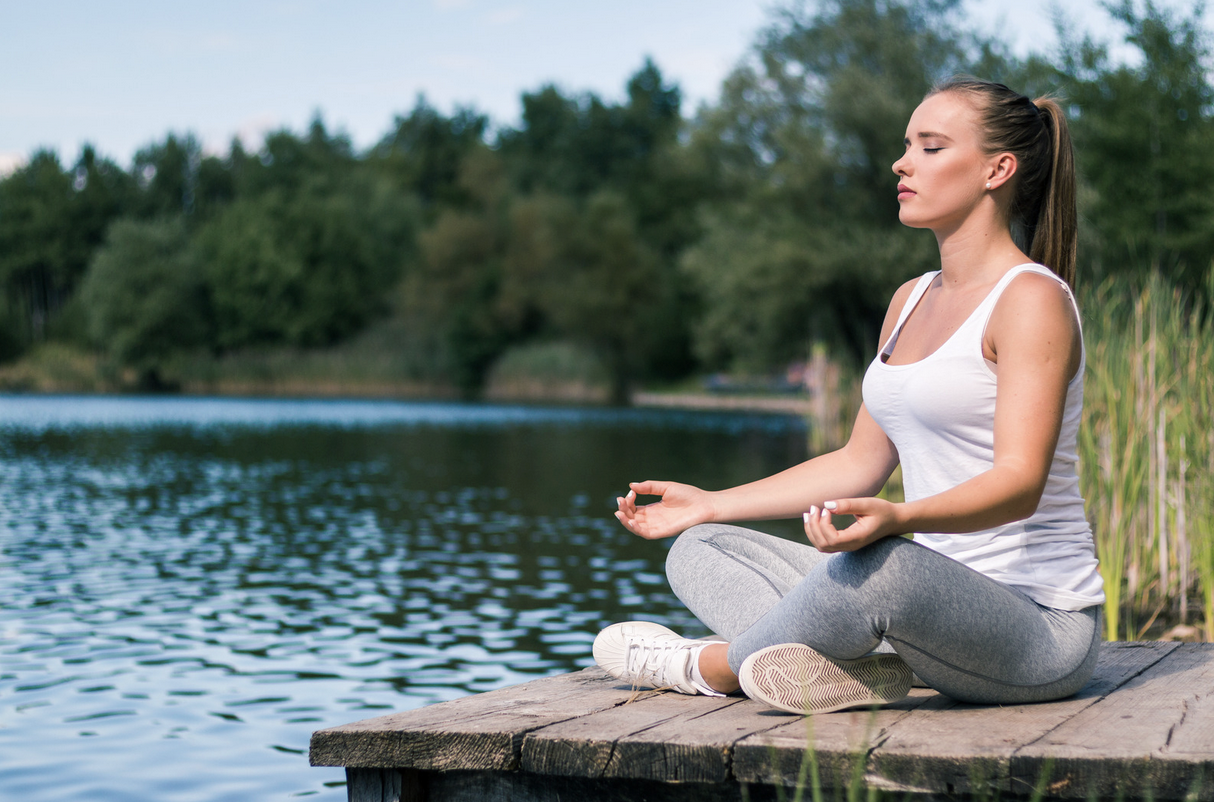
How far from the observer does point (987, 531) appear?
2.47 m

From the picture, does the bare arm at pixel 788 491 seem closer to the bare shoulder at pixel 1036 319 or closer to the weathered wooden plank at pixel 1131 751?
the bare shoulder at pixel 1036 319

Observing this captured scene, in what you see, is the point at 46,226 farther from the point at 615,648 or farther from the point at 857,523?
the point at 857,523

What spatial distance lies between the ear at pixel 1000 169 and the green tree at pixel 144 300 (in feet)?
161

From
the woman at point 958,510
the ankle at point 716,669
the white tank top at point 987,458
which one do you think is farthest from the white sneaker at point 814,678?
the white tank top at point 987,458

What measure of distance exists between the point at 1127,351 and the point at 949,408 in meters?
4.04

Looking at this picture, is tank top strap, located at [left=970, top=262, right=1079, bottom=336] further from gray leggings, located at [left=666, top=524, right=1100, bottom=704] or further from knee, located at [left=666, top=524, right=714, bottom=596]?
knee, located at [left=666, top=524, right=714, bottom=596]

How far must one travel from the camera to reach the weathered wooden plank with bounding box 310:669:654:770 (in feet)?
7.87

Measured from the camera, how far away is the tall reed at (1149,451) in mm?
5395

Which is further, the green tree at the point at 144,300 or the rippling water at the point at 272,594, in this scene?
the green tree at the point at 144,300

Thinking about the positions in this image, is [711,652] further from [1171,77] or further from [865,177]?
[1171,77]

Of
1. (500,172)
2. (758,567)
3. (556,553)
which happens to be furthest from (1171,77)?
(500,172)

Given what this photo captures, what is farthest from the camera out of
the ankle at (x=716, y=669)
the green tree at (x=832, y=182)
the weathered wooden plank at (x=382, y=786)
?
the green tree at (x=832, y=182)

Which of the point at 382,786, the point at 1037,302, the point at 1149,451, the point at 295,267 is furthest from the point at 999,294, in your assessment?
the point at 295,267

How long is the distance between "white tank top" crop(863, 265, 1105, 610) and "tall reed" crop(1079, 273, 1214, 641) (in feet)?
9.71
